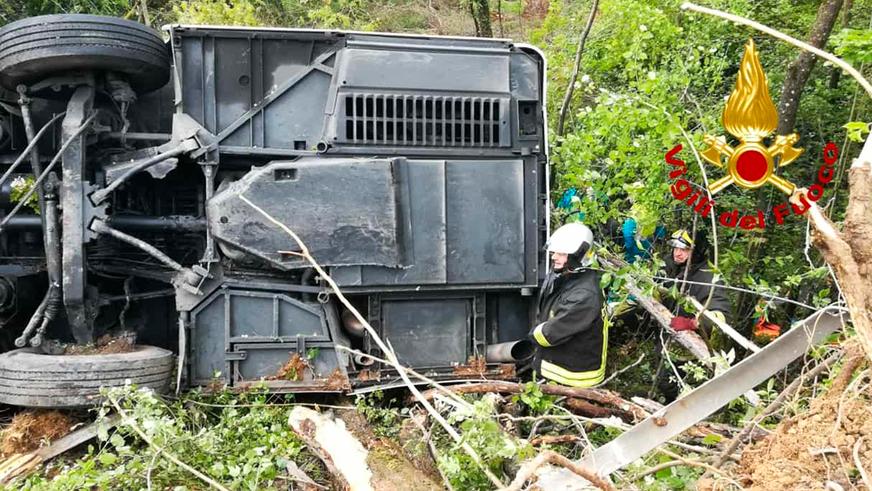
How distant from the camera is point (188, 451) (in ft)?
11.2

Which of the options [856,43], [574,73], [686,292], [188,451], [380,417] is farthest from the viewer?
[574,73]

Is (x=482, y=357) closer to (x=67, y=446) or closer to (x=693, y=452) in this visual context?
(x=693, y=452)

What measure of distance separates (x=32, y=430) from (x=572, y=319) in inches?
120

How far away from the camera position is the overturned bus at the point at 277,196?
4.10 meters

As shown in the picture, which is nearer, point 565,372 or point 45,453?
point 45,453

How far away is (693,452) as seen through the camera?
3.01m

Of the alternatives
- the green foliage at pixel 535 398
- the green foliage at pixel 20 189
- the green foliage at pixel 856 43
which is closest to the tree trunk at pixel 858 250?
the green foliage at pixel 535 398

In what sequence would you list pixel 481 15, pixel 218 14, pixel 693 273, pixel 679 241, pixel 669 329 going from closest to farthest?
pixel 669 329 → pixel 679 241 → pixel 693 273 → pixel 218 14 → pixel 481 15

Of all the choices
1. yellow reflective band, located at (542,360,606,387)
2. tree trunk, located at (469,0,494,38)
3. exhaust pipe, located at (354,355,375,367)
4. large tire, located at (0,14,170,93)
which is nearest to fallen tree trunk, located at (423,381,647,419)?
yellow reflective band, located at (542,360,606,387)

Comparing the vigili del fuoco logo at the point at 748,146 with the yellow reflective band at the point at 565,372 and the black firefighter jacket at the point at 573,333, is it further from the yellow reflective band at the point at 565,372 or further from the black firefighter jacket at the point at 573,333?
the yellow reflective band at the point at 565,372

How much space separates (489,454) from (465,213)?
1.84 meters

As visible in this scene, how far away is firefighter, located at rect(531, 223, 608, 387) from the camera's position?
13.9 feet

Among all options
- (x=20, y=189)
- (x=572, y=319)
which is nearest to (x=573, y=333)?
(x=572, y=319)

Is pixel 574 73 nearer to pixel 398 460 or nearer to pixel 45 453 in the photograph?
pixel 398 460
